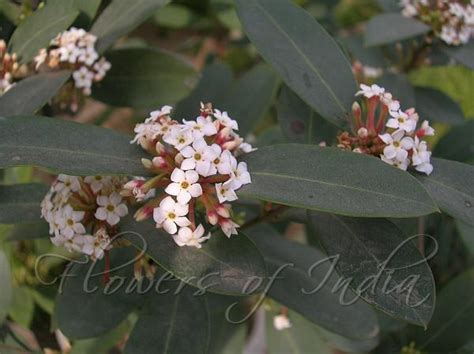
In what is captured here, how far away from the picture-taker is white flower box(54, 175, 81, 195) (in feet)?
2.65

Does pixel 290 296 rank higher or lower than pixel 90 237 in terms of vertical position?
lower

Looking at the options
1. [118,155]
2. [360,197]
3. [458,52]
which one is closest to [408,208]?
[360,197]

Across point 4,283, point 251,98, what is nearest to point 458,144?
point 251,98

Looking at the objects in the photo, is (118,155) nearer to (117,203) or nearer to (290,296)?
(117,203)

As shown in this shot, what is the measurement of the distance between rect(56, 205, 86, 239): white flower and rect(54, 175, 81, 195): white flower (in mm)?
26

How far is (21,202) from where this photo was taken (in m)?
0.88

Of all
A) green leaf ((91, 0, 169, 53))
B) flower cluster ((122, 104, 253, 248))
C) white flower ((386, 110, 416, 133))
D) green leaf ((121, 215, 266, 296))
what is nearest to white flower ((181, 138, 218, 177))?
flower cluster ((122, 104, 253, 248))

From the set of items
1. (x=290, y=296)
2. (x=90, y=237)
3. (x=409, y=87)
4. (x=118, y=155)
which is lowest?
(x=290, y=296)

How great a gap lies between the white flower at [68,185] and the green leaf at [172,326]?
23 cm

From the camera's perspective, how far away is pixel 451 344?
1.25m

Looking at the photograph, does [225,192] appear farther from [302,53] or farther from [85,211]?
[302,53]

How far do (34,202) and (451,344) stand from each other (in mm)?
833

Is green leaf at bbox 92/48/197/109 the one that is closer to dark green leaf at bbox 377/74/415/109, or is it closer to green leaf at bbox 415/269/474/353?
dark green leaf at bbox 377/74/415/109

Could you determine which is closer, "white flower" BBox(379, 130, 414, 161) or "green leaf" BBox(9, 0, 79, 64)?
"white flower" BBox(379, 130, 414, 161)
